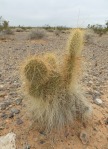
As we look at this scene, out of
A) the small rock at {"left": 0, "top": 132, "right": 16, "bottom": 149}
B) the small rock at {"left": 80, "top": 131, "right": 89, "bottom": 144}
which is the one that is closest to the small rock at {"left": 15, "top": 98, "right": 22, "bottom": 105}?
the small rock at {"left": 0, "top": 132, "right": 16, "bottom": 149}

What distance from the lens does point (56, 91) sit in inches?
121

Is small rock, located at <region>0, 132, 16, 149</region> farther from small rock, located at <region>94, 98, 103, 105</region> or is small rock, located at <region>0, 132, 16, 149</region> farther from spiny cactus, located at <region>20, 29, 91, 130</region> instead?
small rock, located at <region>94, 98, 103, 105</region>

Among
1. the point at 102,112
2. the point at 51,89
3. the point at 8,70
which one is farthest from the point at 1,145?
the point at 8,70

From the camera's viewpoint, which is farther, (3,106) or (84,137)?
(3,106)

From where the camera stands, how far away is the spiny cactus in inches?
118

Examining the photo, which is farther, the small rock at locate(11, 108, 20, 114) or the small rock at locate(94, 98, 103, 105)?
the small rock at locate(94, 98, 103, 105)

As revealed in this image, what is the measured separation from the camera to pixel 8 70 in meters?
6.64

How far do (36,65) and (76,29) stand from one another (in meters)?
0.75

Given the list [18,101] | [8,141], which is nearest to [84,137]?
[8,141]

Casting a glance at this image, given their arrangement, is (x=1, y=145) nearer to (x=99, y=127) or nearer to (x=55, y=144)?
(x=55, y=144)

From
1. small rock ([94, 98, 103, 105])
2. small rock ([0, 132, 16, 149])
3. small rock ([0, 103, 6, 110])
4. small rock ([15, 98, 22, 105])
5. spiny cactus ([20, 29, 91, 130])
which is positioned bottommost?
small rock ([0, 132, 16, 149])

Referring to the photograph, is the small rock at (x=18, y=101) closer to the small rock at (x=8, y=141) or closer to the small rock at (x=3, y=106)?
the small rock at (x=3, y=106)

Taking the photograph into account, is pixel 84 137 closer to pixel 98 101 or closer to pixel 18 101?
pixel 98 101

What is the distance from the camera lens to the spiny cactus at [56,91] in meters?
3.00
